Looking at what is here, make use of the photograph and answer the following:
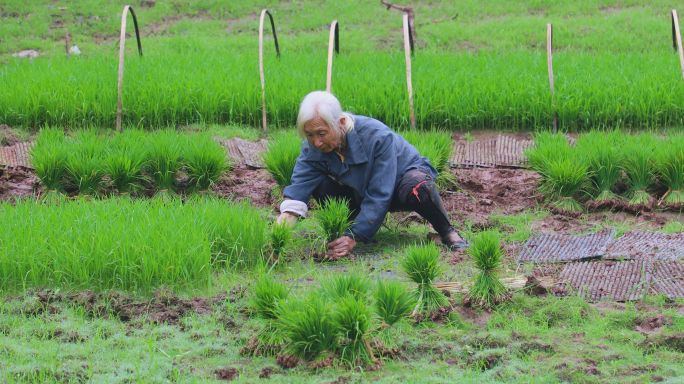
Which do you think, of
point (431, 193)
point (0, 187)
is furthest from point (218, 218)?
point (0, 187)

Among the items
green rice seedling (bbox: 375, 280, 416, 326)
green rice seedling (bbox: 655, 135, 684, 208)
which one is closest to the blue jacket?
green rice seedling (bbox: 375, 280, 416, 326)

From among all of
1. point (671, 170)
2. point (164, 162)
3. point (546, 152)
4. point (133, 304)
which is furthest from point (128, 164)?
point (671, 170)

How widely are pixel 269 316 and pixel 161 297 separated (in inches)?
33.6

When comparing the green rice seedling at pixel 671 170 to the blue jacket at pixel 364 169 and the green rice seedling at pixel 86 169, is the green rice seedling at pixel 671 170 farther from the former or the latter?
the green rice seedling at pixel 86 169

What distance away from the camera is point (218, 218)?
19.5 feet

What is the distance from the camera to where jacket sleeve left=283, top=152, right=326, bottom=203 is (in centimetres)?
611

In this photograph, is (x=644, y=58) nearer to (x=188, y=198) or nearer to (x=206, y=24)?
(x=188, y=198)

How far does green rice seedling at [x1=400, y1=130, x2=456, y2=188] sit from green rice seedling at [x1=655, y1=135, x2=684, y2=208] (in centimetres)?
142

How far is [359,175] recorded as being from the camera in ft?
19.9

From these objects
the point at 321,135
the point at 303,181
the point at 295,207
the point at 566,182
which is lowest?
the point at 566,182

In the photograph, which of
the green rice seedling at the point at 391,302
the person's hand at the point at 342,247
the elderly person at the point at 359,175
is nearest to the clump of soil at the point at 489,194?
the elderly person at the point at 359,175

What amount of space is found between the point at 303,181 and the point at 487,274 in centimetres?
151

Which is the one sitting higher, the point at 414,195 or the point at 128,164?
the point at 414,195

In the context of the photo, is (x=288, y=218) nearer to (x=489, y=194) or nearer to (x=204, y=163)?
(x=204, y=163)
